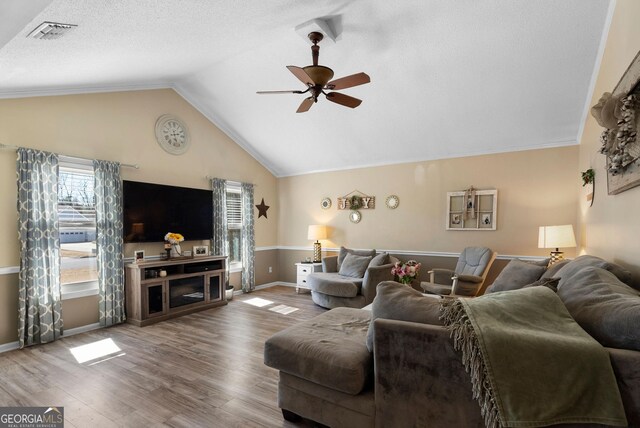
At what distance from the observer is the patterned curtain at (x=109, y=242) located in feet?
13.2

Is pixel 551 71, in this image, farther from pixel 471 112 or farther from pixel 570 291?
pixel 570 291

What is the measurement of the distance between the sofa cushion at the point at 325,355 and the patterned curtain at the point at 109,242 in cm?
317

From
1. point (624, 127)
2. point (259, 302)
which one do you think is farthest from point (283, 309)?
point (624, 127)

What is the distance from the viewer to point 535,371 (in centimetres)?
124

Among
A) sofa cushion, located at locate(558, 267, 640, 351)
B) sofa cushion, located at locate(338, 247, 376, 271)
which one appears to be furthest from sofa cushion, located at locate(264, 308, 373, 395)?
sofa cushion, located at locate(338, 247, 376, 271)

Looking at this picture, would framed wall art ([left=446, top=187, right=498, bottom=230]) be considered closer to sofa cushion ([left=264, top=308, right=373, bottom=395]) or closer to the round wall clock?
the round wall clock

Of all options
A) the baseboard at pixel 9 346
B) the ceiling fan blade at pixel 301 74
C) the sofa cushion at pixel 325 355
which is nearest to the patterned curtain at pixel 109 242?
the baseboard at pixel 9 346

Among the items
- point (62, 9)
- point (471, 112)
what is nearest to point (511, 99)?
point (471, 112)

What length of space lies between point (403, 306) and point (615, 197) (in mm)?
2071

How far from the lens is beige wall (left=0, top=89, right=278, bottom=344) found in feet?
11.0

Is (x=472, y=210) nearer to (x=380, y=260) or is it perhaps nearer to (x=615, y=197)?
(x=380, y=260)

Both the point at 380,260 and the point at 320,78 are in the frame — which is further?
the point at 380,260

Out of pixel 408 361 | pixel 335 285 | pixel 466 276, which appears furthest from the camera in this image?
pixel 335 285

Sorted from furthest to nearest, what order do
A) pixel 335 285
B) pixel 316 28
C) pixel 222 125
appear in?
1. pixel 222 125
2. pixel 335 285
3. pixel 316 28
